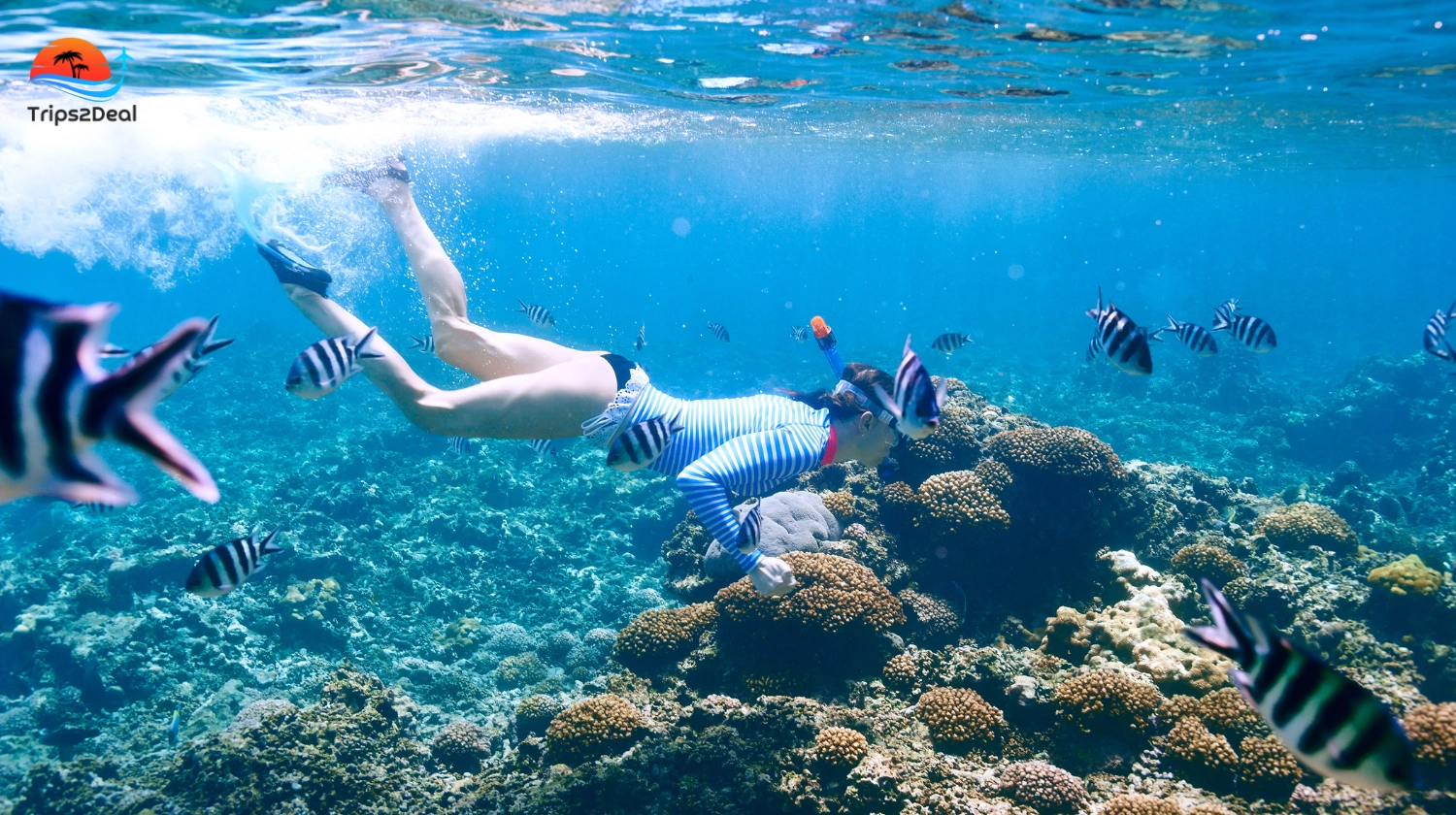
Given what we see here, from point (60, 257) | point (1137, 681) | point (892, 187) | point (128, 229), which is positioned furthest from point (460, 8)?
point (60, 257)

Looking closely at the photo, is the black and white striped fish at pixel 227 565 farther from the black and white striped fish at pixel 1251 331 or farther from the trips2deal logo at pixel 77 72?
the trips2deal logo at pixel 77 72

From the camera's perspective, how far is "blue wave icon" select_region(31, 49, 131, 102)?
15.0 m

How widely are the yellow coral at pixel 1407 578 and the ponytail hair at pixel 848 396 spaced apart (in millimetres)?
5906

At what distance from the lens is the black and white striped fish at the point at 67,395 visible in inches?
42.7

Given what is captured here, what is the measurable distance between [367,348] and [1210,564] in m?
8.69

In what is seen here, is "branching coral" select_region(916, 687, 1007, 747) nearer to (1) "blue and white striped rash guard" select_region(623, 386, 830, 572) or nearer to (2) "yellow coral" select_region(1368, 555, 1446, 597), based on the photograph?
(1) "blue and white striped rash guard" select_region(623, 386, 830, 572)

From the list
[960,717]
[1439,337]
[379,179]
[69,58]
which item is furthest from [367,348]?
[69,58]

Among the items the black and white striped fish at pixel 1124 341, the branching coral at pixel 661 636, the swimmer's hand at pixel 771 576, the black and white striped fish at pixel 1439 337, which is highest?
the black and white striped fish at pixel 1124 341

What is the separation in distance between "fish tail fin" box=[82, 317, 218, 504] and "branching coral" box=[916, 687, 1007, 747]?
556cm

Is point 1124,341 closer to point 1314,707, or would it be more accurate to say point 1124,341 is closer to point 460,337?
point 1314,707

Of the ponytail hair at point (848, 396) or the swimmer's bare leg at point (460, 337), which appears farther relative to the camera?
the swimmer's bare leg at point (460, 337)

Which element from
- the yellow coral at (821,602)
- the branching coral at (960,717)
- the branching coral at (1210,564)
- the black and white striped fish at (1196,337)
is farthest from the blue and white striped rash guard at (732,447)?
the branching coral at (1210,564)

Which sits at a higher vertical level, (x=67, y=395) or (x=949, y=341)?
(x=67, y=395)

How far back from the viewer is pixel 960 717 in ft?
17.7
